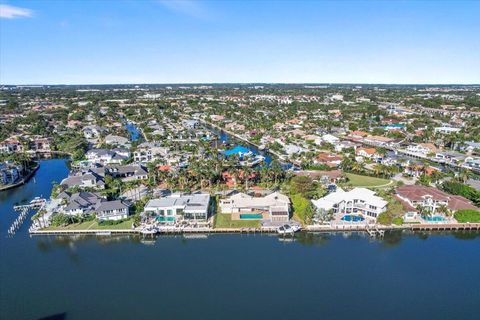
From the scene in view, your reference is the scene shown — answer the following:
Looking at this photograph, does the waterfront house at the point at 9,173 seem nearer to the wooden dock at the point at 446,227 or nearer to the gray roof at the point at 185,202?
the gray roof at the point at 185,202

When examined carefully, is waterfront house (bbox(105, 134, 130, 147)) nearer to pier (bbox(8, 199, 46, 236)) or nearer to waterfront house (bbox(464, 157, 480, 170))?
pier (bbox(8, 199, 46, 236))

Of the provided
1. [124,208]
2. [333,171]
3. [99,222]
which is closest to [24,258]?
[99,222]

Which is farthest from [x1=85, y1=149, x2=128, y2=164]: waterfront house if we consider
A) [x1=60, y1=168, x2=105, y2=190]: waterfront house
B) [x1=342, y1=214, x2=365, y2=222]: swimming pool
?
[x1=342, y1=214, x2=365, y2=222]: swimming pool

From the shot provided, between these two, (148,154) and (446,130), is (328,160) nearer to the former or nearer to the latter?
(148,154)

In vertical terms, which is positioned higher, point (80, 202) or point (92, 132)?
point (92, 132)

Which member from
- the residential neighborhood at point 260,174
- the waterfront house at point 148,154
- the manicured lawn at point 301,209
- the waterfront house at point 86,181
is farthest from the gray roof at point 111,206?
the waterfront house at point 148,154

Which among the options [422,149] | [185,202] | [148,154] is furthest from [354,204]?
[422,149]

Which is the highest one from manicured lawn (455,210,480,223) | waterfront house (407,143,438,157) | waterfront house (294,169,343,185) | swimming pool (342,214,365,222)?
waterfront house (407,143,438,157)
